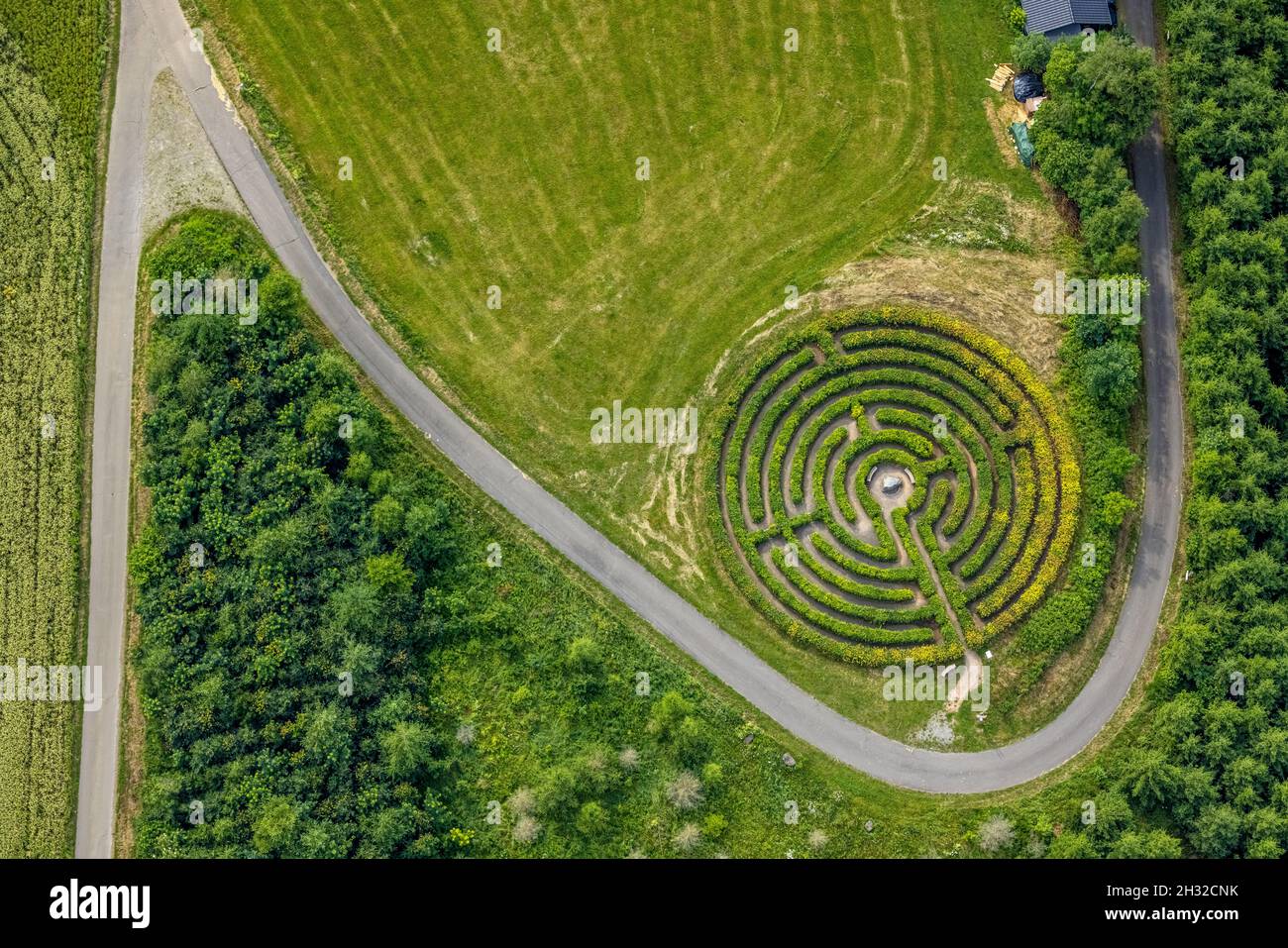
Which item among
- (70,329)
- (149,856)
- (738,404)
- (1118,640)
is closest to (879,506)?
(738,404)

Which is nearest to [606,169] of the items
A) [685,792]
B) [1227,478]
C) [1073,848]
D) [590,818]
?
[685,792]

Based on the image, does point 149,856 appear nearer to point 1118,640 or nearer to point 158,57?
point 158,57

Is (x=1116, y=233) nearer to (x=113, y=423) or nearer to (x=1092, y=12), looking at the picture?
(x=1092, y=12)

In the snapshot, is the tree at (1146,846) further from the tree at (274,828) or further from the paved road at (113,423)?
the paved road at (113,423)

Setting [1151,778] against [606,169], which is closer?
[1151,778]

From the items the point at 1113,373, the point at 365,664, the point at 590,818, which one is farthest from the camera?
the point at 1113,373

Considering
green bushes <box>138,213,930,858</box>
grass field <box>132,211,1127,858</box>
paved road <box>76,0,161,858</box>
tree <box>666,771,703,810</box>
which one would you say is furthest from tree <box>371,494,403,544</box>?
tree <box>666,771,703,810</box>
